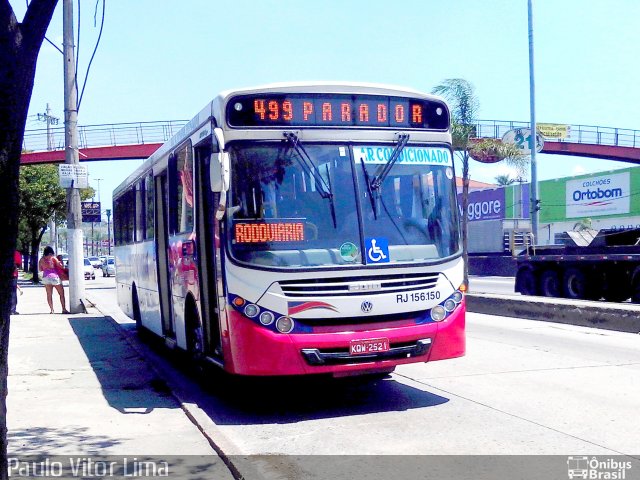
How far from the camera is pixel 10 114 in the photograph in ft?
15.4

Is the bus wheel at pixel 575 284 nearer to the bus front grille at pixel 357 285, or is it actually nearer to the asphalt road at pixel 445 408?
the asphalt road at pixel 445 408

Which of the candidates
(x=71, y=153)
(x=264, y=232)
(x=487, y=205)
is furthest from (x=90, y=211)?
(x=487, y=205)

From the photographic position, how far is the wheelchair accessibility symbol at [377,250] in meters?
7.59

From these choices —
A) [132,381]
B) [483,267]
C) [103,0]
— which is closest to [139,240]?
[132,381]

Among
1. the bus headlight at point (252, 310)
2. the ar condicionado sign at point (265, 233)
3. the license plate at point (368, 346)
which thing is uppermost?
the ar condicionado sign at point (265, 233)

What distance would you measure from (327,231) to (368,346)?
1.18 m

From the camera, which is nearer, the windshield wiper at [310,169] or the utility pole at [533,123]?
the windshield wiper at [310,169]

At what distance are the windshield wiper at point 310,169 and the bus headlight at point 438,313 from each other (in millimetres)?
1392

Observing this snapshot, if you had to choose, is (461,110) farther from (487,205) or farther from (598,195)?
(487,205)

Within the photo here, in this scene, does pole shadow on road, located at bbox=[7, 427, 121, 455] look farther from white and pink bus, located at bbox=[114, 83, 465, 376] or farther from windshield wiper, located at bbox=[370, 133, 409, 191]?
windshield wiper, located at bbox=[370, 133, 409, 191]

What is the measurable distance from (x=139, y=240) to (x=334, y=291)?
263 inches

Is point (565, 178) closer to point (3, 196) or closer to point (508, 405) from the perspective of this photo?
point (508, 405)

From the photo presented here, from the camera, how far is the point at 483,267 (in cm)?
4238

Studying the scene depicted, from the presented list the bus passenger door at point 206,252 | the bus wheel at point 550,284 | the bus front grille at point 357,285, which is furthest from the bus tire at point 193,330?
the bus wheel at point 550,284
